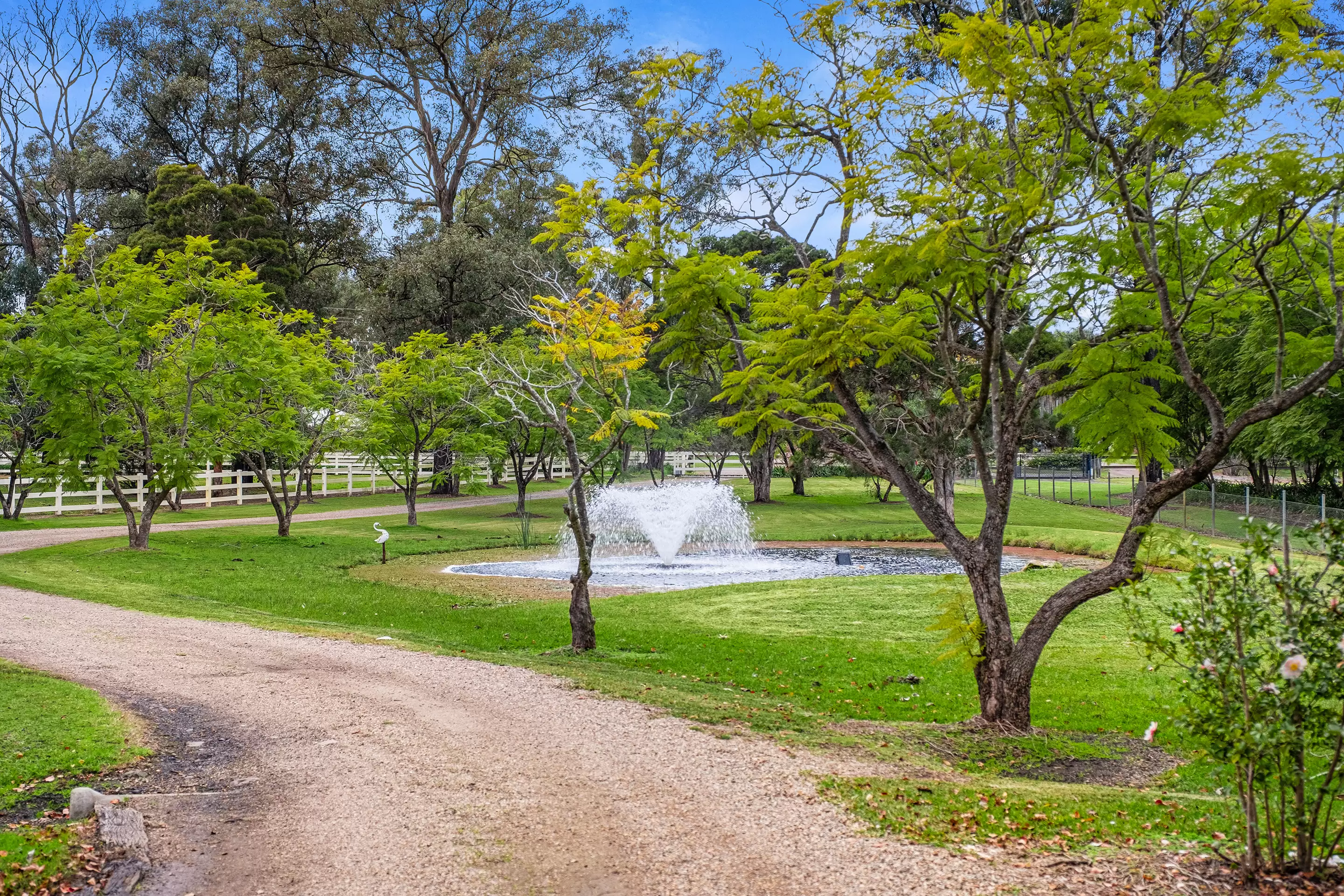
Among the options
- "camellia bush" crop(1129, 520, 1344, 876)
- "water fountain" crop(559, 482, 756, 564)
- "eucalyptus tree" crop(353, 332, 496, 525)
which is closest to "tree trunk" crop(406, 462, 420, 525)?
Result: "eucalyptus tree" crop(353, 332, 496, 525)

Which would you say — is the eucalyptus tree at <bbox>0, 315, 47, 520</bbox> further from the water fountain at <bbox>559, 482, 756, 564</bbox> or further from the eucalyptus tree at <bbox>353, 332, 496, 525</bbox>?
the water fountain at <bbox>559, 482, 756, 564</bbox>

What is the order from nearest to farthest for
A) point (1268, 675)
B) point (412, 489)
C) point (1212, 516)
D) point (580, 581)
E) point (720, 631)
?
point (1268, 675)
point (580, 581)
point (720, 631)
point (1212, 516)
point (412, 489)

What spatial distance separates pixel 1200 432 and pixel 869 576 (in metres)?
21.2

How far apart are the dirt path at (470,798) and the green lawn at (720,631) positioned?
3.44 ft

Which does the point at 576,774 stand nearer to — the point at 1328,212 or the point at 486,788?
the point at 486,788

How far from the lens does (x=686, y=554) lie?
24109 millimetres

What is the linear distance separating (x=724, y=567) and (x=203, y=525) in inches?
594

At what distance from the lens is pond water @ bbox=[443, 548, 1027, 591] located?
19297 millimetres

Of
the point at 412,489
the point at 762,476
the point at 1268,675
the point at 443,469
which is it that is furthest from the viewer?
the point at 762,476

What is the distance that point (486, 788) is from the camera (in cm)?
589

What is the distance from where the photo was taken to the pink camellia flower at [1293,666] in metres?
4.02

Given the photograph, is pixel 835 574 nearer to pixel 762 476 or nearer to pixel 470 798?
pixel 470 798

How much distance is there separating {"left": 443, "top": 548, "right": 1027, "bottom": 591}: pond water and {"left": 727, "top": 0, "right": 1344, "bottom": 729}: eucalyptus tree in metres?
10.2

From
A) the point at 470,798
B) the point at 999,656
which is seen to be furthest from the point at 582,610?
the point at 470,798
